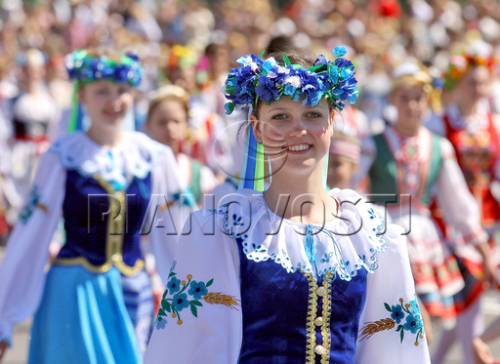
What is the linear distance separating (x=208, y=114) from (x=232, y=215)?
229 inches

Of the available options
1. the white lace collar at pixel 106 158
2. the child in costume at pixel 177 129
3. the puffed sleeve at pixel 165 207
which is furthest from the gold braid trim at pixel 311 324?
the child in costume at pixel 177 129

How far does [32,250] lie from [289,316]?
8.01ft

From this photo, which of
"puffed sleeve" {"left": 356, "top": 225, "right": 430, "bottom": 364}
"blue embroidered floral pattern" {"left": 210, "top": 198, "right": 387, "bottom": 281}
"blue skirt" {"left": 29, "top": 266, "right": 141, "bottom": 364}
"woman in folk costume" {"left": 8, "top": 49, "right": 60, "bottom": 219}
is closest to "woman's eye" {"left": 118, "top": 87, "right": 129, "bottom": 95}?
"blue skirt" {"left": 29, "top": 266, "right": 141, "bottom": 364}

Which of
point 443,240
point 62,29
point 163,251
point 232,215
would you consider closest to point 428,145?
point 443,240

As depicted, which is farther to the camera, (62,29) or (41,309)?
(62,29)

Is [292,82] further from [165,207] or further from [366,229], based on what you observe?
[165,207]

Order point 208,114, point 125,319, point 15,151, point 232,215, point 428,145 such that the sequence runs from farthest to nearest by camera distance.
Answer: point 15,151 → point 208,114 → point 428,145 → point 125,319 → point 232,215

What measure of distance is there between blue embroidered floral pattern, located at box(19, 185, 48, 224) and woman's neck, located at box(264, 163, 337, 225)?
7.36 ft

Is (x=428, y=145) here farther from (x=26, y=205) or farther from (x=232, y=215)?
(x=232, y=215)

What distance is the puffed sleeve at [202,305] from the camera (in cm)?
396

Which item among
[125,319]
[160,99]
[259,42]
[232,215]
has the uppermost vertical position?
[259,42]

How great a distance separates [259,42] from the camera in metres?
13.6

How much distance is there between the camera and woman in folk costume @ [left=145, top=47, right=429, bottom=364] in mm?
3988

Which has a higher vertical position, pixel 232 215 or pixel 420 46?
pixel 420 46
